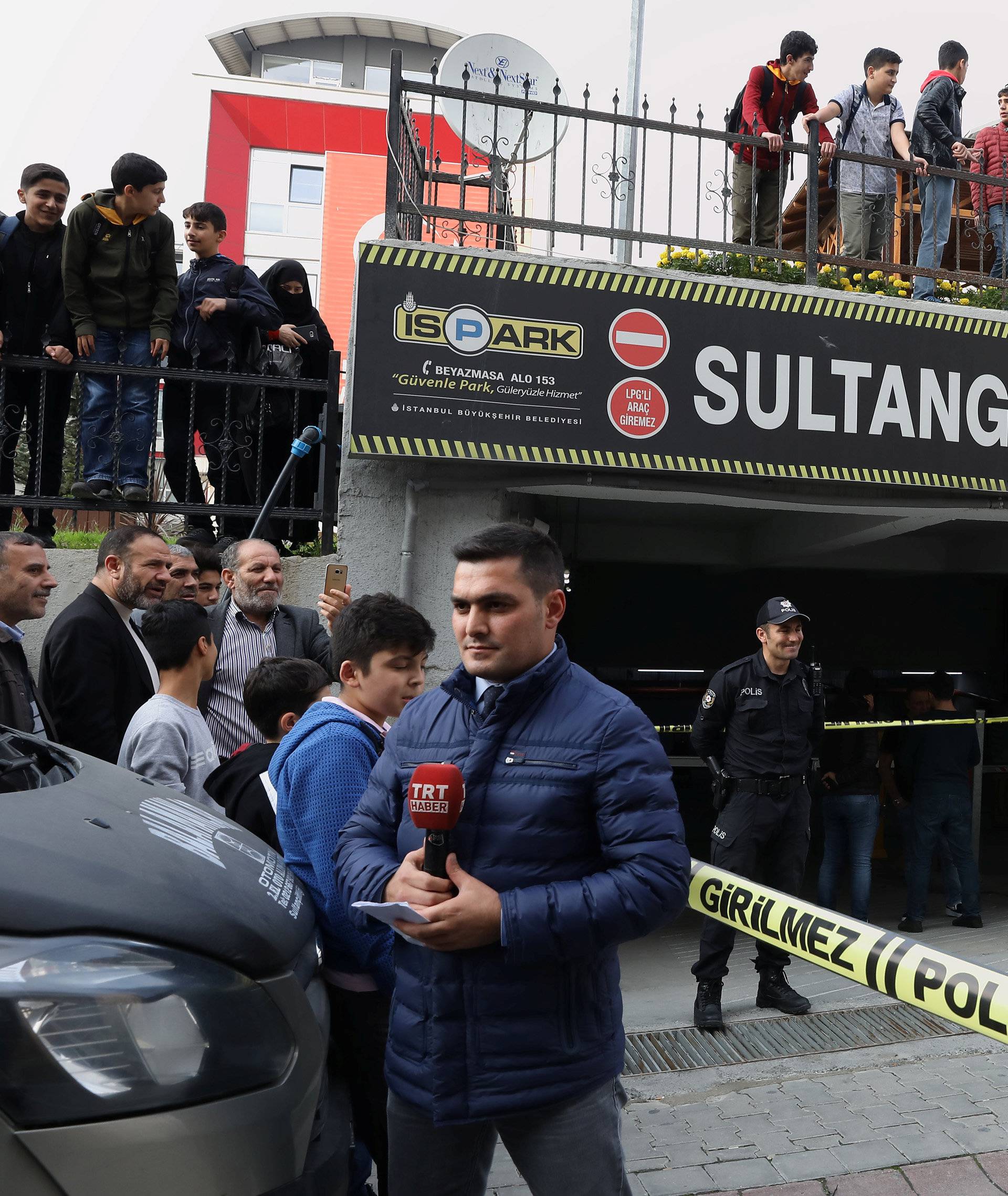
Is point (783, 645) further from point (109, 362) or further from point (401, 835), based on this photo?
point (109, 362)

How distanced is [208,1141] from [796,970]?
527 centimetres

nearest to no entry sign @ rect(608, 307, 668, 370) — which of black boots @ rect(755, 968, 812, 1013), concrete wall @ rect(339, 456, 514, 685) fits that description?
concrete wall @ rect(339, 456, 514, 685)

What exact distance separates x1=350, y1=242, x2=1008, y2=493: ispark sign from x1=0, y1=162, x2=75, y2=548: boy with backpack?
190cm

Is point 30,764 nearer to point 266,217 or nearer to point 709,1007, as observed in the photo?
point 709,1007

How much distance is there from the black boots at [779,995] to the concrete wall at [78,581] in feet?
10.7

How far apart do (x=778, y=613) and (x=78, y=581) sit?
3.98 meters

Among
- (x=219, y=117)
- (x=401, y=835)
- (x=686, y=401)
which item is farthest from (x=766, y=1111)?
(x=219, y=117)

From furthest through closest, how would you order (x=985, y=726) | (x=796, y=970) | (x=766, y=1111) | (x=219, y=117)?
(x=219, y=117) < (x=985, y=726) < (x=796, y=970) < (x=766, y=1111)

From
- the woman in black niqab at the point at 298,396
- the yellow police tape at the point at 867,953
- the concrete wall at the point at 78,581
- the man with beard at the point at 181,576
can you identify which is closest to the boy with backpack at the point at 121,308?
the concrete wall at the point at 78,581

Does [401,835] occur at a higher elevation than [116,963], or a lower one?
higher

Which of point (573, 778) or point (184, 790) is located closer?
point (573, 778)

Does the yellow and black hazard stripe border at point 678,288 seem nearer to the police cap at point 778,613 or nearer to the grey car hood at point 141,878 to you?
the police cap at point 778,613

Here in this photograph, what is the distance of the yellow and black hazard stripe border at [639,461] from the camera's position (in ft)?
20.0

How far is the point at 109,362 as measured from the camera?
6.38 metres
